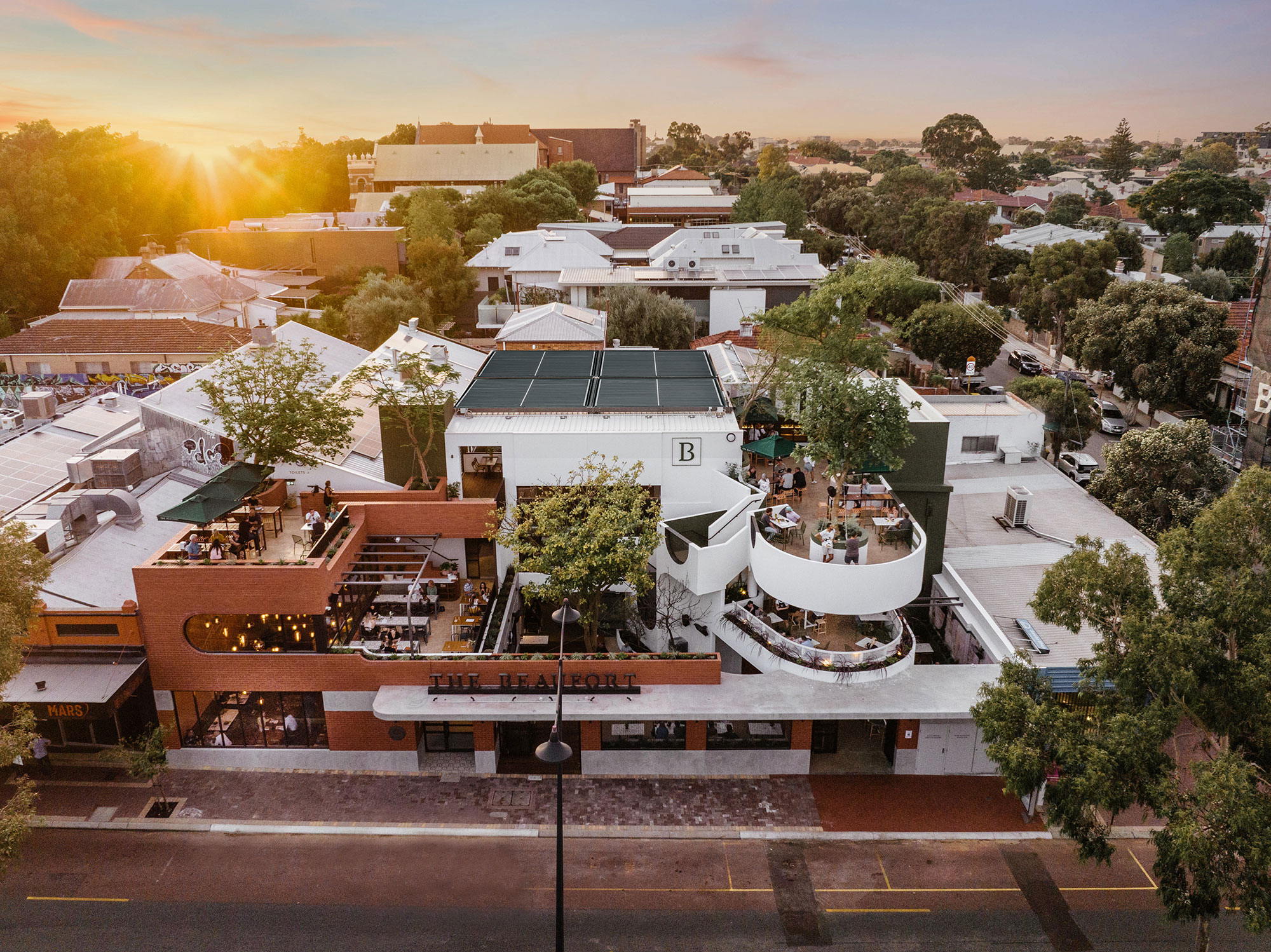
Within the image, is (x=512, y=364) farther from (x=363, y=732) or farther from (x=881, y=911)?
(x=881, y=911)

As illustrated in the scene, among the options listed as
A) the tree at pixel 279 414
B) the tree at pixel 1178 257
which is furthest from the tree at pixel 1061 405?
the tree at pixel 279 414

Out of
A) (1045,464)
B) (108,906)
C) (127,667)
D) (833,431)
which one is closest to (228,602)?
(127,667)

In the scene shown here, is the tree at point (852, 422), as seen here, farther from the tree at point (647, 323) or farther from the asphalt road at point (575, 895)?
the tree at point (647, 323)

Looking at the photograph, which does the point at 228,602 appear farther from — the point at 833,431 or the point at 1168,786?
the point at 1168,786

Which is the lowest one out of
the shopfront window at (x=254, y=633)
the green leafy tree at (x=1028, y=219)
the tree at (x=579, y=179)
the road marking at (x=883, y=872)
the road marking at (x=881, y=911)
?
the road marking at (x=883, y=872)

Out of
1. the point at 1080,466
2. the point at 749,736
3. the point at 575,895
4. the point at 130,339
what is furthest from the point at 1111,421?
the point at 130,339

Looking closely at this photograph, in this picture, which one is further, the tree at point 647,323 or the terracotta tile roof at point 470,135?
the terracotta tile roof at point 470,135

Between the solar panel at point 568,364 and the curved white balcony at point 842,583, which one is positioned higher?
the solar panel at point 568,364

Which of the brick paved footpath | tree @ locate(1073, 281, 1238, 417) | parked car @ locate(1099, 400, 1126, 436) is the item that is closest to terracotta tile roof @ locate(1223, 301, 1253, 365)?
tree @ locate(1073, 281, 1238, 417)
